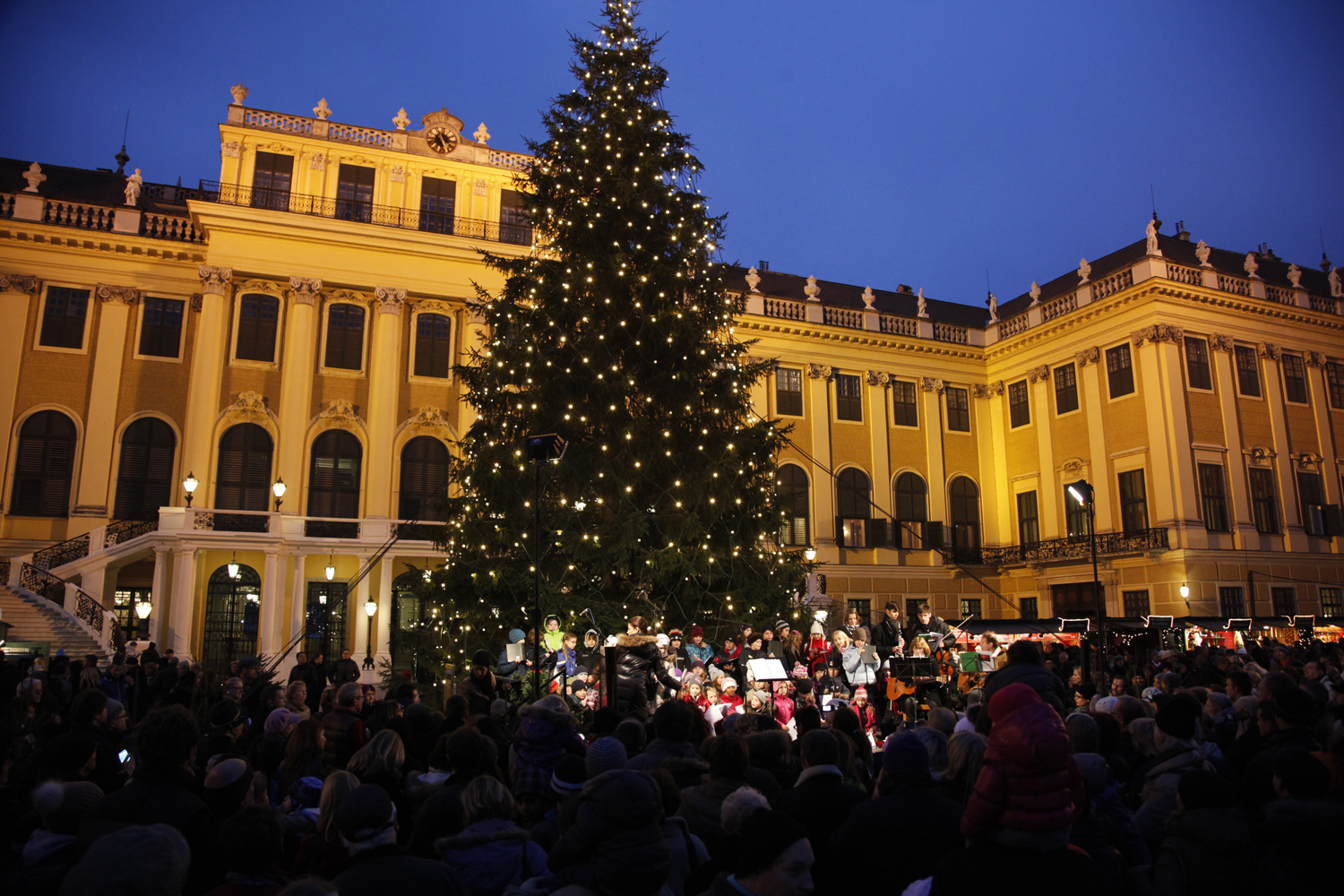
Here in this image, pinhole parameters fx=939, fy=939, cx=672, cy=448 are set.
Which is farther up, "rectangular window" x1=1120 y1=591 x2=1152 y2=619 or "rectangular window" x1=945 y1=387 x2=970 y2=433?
"rectangular window" x1=945 y1=387 x2=970 y2=433

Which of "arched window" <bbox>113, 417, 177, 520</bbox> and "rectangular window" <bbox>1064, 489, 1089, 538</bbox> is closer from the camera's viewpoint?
"arched window" <bbox>113, 417, 177, 520</bbox>

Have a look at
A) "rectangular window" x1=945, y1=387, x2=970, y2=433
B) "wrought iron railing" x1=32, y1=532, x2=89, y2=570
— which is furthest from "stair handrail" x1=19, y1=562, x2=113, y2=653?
"rectangular window" x1=945, y1=387, x2=970, y2=433

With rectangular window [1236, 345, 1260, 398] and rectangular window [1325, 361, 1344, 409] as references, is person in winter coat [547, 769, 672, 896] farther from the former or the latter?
rectangular window [1325, 361, 1344, 409]

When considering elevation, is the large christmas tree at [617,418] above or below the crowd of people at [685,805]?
above

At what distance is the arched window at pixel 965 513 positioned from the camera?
3606 cm

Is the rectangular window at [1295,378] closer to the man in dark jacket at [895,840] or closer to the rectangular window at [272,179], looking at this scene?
the rectangular window at [272,179]

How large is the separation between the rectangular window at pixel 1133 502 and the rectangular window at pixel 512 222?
2166cm

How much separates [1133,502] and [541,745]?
1211 inches

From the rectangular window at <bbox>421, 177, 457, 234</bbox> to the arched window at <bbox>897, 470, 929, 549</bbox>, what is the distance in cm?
1887

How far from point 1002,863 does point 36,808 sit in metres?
3.79

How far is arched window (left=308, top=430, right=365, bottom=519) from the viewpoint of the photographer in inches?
1121

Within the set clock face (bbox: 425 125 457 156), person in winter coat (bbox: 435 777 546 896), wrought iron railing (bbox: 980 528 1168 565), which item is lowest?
person in winter coat (bbox: 435 777 546 896)

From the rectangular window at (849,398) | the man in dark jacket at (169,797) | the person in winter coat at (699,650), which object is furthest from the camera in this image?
the rectangular window at (849,398)

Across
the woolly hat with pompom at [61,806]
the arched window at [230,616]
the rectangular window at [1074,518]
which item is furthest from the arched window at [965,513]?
the woolly hat with pompom at [61,806]
